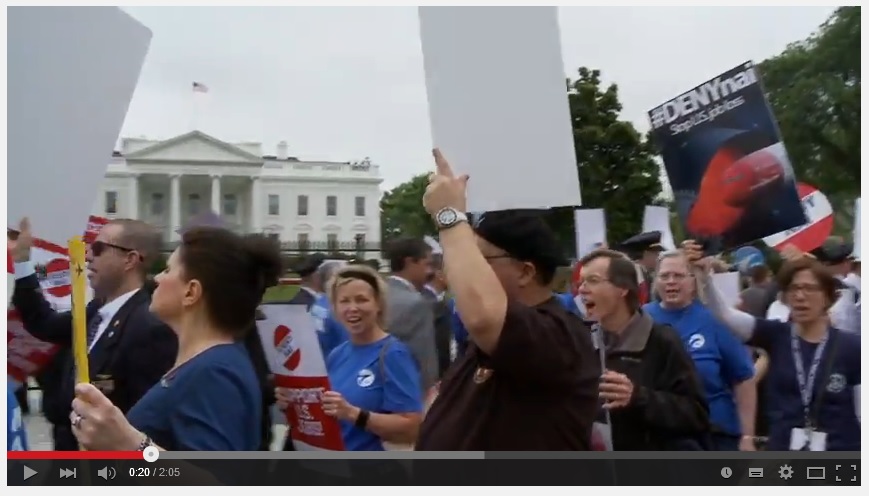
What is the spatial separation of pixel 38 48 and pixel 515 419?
5.21 ft

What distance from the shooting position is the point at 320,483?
261 centimetres

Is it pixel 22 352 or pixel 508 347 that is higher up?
pixel 22 352

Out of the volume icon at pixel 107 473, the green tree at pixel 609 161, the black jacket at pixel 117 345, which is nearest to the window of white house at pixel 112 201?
the black jacket at pixel 117 345

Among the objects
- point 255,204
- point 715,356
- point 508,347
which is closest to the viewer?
point 508,347

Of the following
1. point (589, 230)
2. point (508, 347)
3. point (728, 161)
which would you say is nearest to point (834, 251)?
point (728, 161)

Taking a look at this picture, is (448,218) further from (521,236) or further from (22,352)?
(22,352)

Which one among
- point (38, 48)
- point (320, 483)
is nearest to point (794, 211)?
point (320, 483)

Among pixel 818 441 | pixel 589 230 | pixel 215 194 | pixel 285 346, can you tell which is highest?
pixel 215 194

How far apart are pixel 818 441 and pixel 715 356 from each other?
2.23 ft

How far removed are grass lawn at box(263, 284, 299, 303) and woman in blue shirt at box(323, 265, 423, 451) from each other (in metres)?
0.29

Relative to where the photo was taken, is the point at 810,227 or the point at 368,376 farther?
the point at 810,227

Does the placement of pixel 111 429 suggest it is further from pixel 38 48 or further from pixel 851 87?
pixel 851 87

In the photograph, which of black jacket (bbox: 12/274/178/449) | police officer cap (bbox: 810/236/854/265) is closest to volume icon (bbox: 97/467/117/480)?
black jacket (bbox: 12/274/178/449)

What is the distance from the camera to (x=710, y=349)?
10.9 feet
